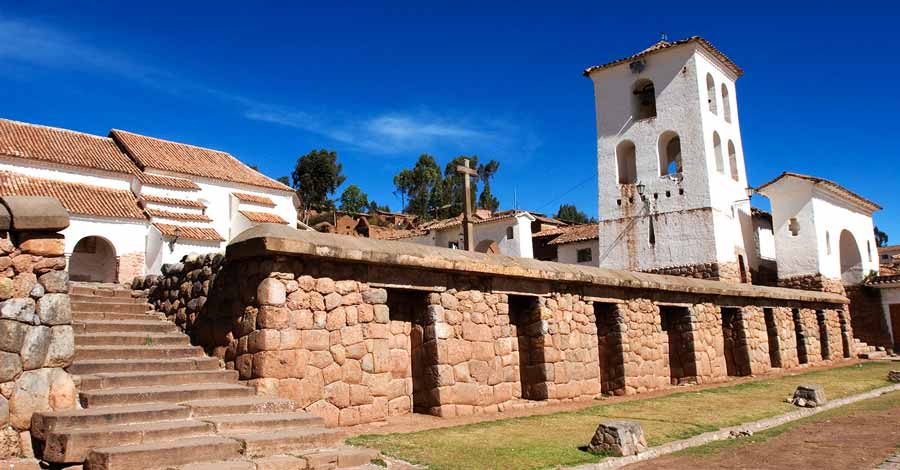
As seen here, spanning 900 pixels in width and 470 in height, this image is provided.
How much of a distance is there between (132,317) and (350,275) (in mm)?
3047

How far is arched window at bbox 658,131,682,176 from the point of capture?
26516 mm

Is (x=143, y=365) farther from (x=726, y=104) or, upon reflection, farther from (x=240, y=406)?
(x=726, y=104)

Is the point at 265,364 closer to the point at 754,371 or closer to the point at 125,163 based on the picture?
the point at 754,371

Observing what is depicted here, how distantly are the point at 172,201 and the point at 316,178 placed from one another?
37.2 meters

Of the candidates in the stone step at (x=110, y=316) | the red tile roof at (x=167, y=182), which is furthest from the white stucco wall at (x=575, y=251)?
the stone step at (x=110, y=316)

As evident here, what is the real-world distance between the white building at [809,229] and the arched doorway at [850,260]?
5cm

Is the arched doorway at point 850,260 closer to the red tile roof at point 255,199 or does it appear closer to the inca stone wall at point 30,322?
the red tile roof at point 255,199

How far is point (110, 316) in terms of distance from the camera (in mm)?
8242

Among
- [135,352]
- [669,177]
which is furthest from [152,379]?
[669,177]

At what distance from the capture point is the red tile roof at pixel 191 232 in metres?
22.9

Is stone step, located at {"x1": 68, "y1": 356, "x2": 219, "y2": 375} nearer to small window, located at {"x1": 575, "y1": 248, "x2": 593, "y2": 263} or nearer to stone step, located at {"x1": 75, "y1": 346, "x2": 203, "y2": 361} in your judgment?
stone step, located at {"x1": 75, "y1": 346, "x2": 203, "y2": 361}

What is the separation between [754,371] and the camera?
1521 cm

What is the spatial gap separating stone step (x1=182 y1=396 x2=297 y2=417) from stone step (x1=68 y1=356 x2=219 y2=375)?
3.10ft

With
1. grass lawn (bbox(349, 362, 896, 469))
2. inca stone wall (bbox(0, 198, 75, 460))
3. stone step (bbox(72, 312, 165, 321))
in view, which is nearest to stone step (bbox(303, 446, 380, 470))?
grass lawn (bbox(349, 362, 896, 469))
